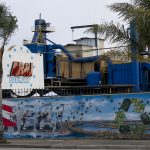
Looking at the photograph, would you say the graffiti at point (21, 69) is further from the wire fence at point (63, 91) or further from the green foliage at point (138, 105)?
the green foliage at point (138, 105)

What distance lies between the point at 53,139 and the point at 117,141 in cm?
354

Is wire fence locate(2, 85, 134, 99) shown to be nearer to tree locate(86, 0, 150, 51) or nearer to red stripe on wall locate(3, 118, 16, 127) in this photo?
red stripe on wall locate(3, 118, 16, 127)

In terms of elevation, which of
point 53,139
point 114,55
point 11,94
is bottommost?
point 53,139

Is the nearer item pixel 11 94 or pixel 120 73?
pixel 11 94

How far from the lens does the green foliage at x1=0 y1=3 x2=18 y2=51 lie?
2127cm

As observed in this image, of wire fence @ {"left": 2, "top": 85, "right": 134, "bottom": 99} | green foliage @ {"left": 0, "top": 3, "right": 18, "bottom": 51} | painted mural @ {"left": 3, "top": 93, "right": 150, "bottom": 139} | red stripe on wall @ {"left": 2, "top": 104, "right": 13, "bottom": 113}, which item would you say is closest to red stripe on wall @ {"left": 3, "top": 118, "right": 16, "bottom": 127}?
painted mural @ {"left": 3, "top": 93, "right": 150, "bottom": 139}

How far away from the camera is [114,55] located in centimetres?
2073

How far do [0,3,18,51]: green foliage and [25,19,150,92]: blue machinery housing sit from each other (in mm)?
9146

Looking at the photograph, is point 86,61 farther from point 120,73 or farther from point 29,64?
point 29,64

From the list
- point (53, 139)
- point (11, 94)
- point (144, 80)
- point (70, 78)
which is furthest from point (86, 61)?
point (53, 139)

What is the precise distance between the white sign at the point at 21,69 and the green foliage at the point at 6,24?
26.2 feet

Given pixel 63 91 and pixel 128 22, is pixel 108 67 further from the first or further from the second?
pixel 128 22

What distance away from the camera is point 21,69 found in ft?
99.7

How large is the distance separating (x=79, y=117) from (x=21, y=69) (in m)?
9.57
